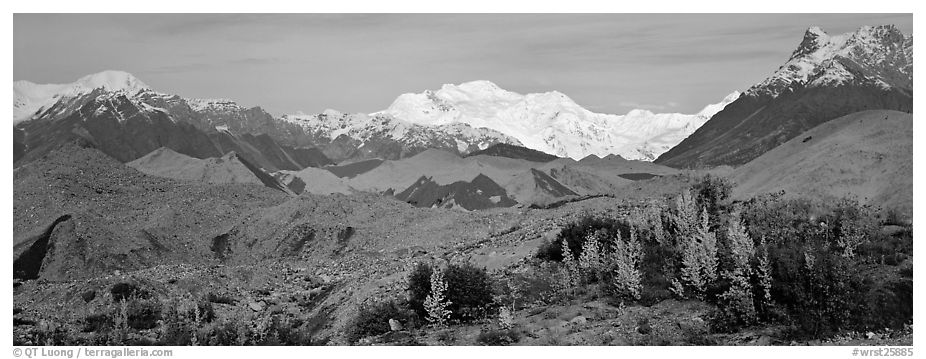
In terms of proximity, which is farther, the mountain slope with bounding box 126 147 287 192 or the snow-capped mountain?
the snow-capped mountain

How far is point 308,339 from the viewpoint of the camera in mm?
21641

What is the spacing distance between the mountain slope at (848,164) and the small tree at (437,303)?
20.5m

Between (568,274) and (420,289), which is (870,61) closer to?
(568,274)

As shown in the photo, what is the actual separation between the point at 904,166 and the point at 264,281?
1021 inches

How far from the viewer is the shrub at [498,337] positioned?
19375 mm

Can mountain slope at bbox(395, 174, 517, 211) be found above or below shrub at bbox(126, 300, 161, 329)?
above

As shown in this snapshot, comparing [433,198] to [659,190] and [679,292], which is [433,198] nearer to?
[659,190]

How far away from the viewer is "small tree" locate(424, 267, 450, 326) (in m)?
20.8

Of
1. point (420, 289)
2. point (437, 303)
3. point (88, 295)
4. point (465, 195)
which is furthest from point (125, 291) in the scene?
point (465, 195)

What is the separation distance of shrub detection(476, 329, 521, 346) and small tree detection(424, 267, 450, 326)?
1452 mm

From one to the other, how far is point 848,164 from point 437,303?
28788 millimetres

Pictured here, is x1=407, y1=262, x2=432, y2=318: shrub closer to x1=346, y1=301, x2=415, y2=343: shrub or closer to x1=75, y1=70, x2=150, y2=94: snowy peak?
x1=346, y1=301, x2=415, y2=343: shrub

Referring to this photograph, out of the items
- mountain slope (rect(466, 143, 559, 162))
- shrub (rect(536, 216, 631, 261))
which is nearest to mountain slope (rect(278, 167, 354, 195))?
mountain slope (rect(466, 143, 559, 162))

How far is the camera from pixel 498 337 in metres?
19.5
